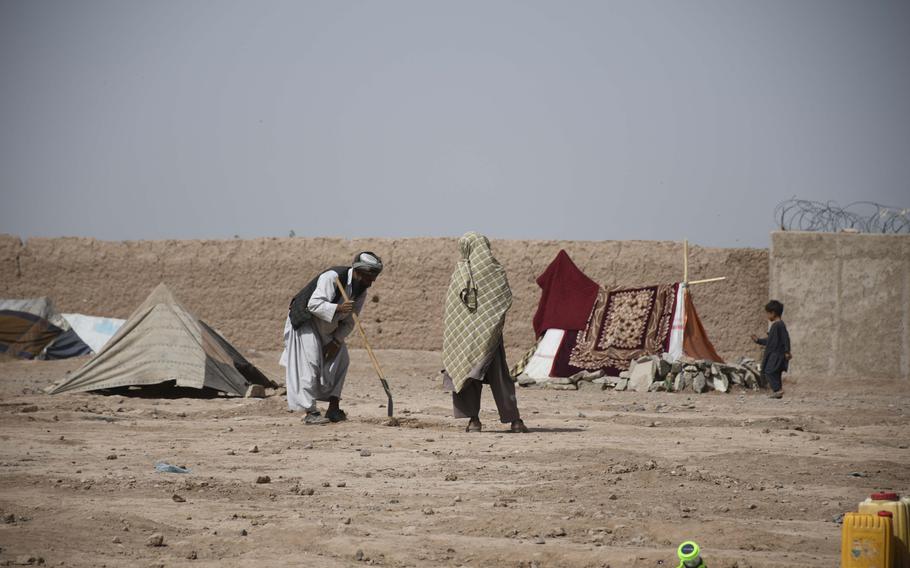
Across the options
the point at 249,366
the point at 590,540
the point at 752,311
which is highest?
the point at 752,311

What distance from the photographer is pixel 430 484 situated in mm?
7191

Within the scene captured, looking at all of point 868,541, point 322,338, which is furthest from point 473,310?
point 868,541

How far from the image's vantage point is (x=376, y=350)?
2055cm

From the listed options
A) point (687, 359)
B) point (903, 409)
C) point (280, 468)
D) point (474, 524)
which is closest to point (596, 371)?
point (687, 359)

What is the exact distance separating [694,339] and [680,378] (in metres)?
0.94

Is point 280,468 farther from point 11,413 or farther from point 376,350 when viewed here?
point 376,350

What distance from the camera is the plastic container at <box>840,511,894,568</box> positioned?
4.13 m

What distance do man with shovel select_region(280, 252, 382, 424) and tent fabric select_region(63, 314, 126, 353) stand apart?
9.32 meters

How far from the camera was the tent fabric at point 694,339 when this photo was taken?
1606 cm

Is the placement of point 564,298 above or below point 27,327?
above

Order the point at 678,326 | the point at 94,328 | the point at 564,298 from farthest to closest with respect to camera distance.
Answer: the point at 94,328
the point at 564,298
the point at 678,326

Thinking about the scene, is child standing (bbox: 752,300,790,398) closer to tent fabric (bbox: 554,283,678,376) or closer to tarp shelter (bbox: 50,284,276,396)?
tent fabric (bbox: 554,283,678,376)

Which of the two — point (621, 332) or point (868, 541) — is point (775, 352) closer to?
point (621, 332)

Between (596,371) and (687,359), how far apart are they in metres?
1.24
